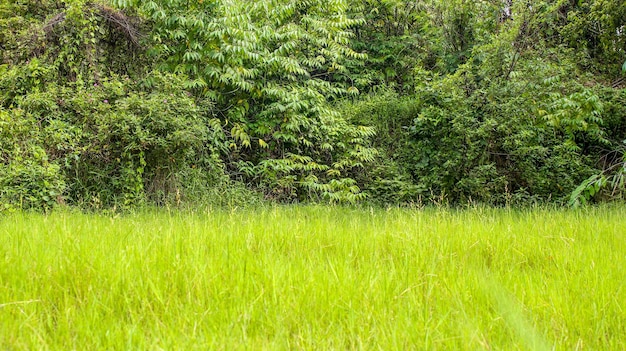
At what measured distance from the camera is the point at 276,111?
8.01m

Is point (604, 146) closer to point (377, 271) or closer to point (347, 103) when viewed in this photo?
point (347, 103)

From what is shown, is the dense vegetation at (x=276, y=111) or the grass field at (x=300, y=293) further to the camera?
the dense vegetation at (x=276, y=111)

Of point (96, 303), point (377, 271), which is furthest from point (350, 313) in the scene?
point (96, 303)

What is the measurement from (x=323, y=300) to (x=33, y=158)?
15.8ft

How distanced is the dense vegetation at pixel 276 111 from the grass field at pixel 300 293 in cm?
308

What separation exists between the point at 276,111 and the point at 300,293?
244 inches

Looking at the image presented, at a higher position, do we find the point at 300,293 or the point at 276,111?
the point at 276,111

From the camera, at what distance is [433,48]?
10.6m

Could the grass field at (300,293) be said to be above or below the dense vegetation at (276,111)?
below

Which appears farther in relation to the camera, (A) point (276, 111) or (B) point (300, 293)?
(A) point (276, 111)

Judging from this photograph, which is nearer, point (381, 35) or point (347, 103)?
point (347, 103)

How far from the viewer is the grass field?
1694 mm

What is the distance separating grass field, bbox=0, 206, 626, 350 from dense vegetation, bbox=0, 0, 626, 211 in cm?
308

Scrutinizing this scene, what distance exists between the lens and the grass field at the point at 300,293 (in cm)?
169
